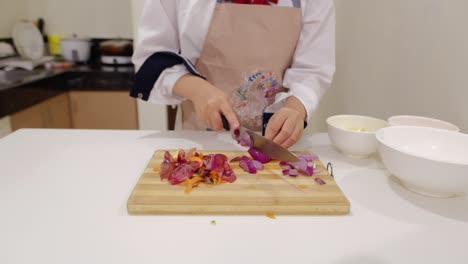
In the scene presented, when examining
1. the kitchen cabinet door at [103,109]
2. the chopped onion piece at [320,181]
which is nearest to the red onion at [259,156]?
the chopped onion piece at [320,181]

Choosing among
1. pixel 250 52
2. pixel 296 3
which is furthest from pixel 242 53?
pixel 296 3

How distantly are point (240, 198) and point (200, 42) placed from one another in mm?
505

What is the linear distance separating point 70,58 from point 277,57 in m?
1.55

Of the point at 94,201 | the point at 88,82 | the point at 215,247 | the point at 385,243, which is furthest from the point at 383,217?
the point at 88,82

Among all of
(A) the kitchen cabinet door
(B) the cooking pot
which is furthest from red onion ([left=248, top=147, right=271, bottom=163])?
(B) the cooking pot

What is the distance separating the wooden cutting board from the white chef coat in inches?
12.4

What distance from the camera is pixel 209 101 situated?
2.46ft

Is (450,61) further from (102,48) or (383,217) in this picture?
(102,48)

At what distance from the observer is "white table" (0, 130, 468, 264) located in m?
0.45

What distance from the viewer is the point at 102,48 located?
6.66 ft

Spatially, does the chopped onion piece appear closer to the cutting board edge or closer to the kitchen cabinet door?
the cutting board edge

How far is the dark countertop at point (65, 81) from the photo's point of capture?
1.48 meters

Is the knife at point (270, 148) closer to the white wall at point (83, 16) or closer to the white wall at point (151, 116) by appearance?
the white wall at point (151, 116)

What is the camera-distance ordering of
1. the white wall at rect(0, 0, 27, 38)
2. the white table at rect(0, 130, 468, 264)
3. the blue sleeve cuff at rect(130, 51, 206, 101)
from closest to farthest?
the white table at rect(0, 130, 468, 264) → the blue sleeve cuff at rect(130, 51, 206, 101) → the white wall at rect(0, 0, 27, 38)
